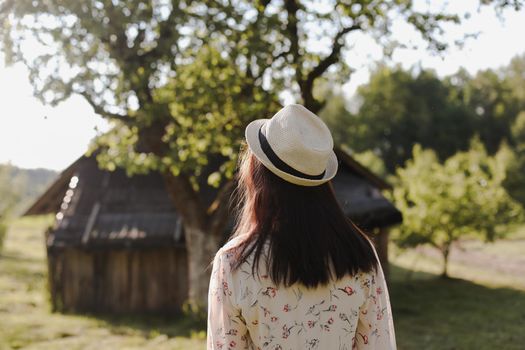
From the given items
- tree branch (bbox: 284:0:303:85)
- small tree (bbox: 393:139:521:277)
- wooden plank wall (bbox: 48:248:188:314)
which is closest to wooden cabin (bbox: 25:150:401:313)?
wooden plank wall (bbox: 48:248:188:314)

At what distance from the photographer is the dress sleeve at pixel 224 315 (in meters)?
2.18

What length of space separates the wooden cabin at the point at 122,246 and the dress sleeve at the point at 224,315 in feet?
37.4

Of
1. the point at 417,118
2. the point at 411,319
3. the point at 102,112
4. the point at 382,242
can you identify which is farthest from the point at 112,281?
the point at 417,118

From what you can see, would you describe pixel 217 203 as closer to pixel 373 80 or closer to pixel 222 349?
pixel 222 349

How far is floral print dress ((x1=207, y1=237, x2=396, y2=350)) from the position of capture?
2162 mm

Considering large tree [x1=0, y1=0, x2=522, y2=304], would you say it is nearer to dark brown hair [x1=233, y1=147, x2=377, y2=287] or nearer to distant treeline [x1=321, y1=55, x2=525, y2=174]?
dark brown hair [x1=233, y1=147, x2=377, y2=287]

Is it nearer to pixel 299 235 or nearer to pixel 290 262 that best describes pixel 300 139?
pixel 299 235

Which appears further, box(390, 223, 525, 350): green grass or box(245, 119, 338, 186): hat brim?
box(390, 223, 525, 350): green grass

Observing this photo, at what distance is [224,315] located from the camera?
2188mm

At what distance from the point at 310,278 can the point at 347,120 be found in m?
52.3

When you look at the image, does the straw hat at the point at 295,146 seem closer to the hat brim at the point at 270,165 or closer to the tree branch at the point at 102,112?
the hat brim at the point at 270,165

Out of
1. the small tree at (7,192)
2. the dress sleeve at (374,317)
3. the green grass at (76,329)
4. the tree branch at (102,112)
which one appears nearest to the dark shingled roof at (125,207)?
the green grass at (76,329)

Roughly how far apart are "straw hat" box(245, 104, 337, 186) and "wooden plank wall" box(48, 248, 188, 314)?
12.4 meters

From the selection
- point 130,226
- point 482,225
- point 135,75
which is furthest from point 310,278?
point 482,225
